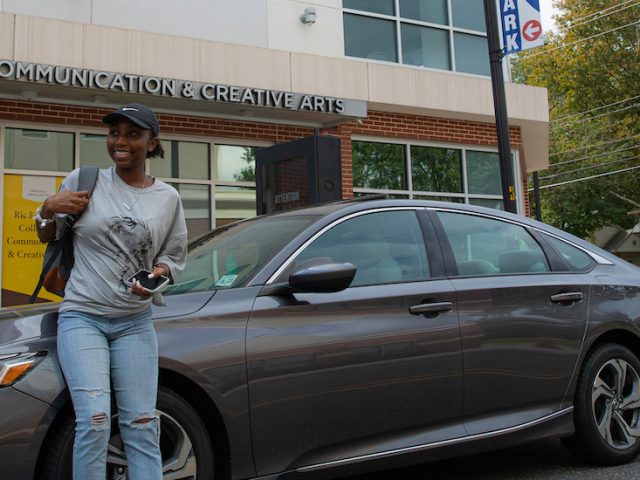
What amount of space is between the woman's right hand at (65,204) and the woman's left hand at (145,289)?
353 mm

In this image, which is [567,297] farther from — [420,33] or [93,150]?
[420,33]

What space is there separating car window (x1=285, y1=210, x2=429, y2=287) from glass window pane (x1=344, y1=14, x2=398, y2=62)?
27.0 ft

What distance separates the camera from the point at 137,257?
9.23 feet

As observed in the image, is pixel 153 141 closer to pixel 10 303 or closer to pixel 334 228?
pixel 334 228

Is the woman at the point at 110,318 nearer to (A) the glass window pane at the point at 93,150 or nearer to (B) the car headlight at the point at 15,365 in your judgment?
(B) the car headlight at the point at 15,365

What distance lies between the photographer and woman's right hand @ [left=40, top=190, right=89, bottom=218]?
2729 millimetres

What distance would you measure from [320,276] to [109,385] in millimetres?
1036

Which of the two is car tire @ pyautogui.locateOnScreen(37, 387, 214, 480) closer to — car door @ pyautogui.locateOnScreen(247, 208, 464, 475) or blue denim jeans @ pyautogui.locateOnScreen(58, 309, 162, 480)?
blue denim jeans @ pyautogui.locateOnScreen(58, 309, 162, 480)

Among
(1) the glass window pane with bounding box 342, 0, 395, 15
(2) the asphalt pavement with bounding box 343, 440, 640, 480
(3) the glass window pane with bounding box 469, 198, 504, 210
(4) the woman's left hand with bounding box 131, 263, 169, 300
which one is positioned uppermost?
(1) the glass window pane with bounding box 342, 0, 395, 15

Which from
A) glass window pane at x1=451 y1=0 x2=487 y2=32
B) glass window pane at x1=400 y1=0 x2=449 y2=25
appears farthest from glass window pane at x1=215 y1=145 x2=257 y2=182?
glass window pane at x1=451 y1=0 x2=487 y2=32

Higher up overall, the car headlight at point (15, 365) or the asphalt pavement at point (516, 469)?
the car headlight at point (15, 365)

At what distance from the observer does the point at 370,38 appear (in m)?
12.2

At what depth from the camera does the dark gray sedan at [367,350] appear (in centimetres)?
300

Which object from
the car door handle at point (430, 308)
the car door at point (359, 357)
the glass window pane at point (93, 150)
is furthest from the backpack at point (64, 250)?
the glass window pane at point (93, 150)
